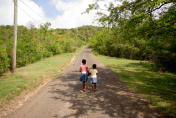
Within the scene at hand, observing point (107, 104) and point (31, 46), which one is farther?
point (31, 46)

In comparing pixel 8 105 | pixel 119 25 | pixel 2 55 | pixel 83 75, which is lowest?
pixel 8 105

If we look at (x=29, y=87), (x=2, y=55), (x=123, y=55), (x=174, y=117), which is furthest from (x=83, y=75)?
(x=123, y=55)

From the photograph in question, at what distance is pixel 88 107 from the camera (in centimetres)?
450

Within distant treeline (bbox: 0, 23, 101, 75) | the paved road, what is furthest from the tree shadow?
distant treeline (bbox: 0, 23, 101, 75)

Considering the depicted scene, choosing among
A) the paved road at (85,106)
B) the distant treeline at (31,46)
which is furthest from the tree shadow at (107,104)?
the distant treeline at (31,46)

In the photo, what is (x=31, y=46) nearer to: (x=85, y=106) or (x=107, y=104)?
(x=85, y=106)

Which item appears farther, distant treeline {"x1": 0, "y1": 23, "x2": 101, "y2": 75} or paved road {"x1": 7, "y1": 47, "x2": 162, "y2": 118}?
distant treeline {"x1": 0, "y1": 23, "x2": 101, "y2": 75}

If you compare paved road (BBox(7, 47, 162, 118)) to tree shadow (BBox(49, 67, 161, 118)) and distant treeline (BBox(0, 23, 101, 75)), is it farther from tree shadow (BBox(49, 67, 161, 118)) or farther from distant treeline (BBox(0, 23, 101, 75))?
distant treeline (BBox(0, 23, 101, 75))

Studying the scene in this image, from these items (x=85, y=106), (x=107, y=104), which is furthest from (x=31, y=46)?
(x=107, y=104)

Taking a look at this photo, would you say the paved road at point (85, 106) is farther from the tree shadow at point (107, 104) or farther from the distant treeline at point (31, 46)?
the distant treeline at point (31, 46)

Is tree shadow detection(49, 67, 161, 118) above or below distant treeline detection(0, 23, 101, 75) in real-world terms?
below

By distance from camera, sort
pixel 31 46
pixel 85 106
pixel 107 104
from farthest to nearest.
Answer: pixel 31 46
pixel 107 104
pixel 85 106

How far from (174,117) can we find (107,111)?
219cm

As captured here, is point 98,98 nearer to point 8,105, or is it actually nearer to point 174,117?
point 174,117
